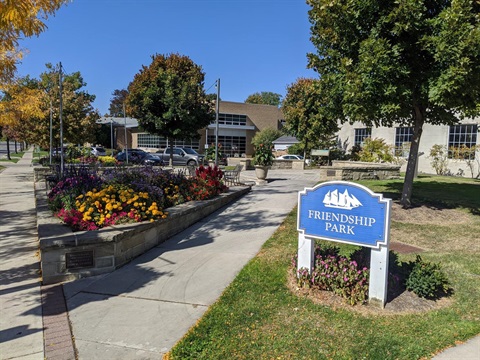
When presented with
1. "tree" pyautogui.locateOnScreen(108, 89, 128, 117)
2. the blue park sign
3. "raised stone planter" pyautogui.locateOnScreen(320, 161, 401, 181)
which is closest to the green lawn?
the blue park sign

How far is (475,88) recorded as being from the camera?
7.21m

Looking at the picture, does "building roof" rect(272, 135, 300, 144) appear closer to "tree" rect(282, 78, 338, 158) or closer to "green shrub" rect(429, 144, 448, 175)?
"tree" rect(282, 78, 338, 158)

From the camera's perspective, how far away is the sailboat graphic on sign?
167 inches

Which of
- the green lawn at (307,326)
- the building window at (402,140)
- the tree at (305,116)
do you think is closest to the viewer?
the green lawn at (307,326)

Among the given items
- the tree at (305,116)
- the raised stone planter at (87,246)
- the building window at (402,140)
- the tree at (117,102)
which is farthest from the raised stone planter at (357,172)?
the tree at (117,102)

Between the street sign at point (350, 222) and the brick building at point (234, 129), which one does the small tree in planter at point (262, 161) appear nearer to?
the street sign at point (350, 222)

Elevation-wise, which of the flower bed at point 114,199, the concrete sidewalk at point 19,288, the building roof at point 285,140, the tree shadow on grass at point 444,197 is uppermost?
the building roof at point 285,140

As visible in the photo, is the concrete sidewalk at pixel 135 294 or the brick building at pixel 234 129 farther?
the brick building at pixel 234 129

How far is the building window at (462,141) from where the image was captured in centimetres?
2080

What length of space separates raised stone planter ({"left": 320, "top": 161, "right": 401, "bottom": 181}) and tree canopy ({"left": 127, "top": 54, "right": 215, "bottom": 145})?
10964 mm

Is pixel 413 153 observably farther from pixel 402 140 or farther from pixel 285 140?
pixel 285 140

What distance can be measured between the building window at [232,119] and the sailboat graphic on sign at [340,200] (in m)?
44.2

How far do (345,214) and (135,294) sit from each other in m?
2.89

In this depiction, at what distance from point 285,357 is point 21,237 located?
6.37 meters
